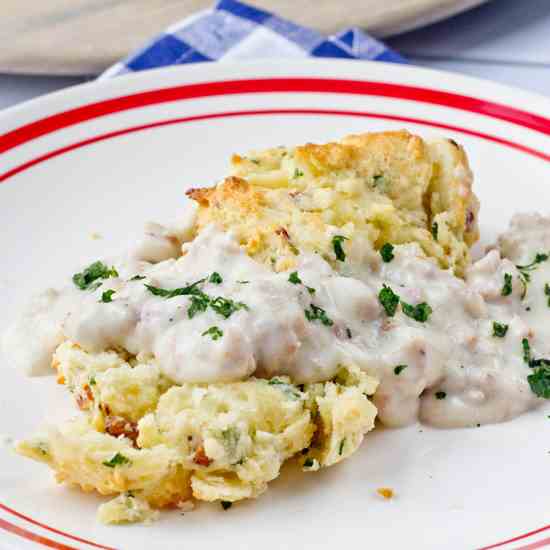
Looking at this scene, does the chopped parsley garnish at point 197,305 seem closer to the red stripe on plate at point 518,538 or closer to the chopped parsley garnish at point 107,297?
the chopped parsley garnish at point 107,297

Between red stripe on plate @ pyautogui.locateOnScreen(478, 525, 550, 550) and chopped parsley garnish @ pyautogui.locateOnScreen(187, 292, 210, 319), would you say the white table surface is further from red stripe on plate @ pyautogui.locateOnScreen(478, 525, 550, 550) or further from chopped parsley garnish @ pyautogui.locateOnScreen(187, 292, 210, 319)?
red stripe on plate @ pyautogui.locateOnScreen(478, 525, 550, 550)

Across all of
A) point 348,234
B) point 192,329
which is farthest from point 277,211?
point 192,329

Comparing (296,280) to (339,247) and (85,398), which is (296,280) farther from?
(85,398)

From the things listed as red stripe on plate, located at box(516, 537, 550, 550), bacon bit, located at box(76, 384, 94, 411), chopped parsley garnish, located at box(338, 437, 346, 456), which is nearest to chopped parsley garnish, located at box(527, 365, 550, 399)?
red stripe on plate, located at box(516, 537, 550, 550)

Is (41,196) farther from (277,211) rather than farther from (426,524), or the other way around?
(426,524)

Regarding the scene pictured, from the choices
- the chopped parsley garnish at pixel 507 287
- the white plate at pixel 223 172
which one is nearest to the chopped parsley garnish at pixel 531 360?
the white plate at pixel 223 172

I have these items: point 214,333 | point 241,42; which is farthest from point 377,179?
point 241,42
